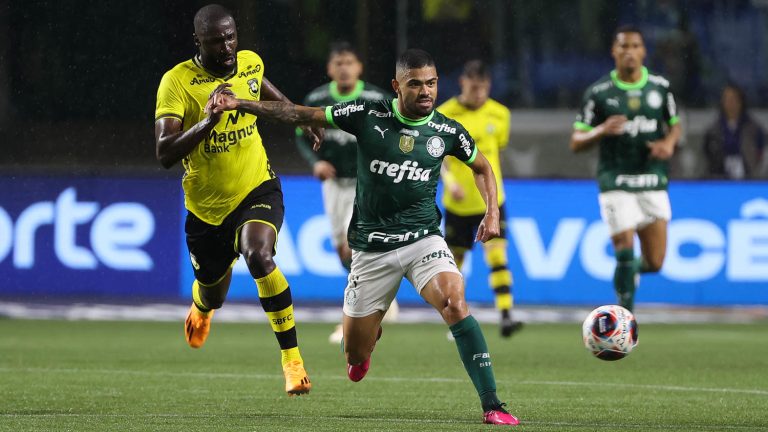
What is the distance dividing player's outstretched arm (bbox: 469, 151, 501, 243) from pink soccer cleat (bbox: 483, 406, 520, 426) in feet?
2.70

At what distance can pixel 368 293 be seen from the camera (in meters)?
7.79

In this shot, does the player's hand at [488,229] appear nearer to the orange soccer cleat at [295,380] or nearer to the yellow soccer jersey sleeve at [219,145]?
the orange soccer cleat at [295,380]

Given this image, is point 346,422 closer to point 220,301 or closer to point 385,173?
point 385,173

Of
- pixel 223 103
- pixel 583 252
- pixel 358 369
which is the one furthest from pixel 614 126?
pixel 223 103

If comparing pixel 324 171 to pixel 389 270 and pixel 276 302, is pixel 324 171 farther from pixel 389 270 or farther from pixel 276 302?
pixel 389 270

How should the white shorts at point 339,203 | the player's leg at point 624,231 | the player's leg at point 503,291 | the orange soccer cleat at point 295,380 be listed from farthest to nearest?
the white shorts at point 339,203 < the player's leg at point 503,291 < the player's leg at point 624,231 < the orange soccer cleat at point 295,380

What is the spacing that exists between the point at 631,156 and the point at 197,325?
398 centimetres

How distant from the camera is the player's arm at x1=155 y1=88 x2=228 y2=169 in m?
7.75

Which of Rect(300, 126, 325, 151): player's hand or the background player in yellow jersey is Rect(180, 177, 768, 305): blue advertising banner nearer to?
the background player in yellow jersey

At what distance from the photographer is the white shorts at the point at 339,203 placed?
1273 cm

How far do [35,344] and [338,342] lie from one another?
2.41 m

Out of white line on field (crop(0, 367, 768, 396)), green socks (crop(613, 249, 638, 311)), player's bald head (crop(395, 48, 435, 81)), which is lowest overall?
white line on field (crop(0, 367, 768, 396))

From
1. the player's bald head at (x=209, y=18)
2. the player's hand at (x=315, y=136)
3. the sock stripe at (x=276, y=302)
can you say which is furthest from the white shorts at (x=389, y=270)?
the player's bald head at (x=209, y=18)

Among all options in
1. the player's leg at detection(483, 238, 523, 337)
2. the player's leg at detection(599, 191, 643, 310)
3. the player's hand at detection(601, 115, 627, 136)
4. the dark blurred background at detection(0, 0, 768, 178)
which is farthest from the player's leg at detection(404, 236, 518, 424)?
the dark blurred background at detection(0, 0, 768, 178)
